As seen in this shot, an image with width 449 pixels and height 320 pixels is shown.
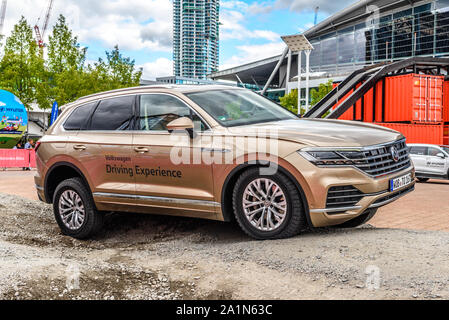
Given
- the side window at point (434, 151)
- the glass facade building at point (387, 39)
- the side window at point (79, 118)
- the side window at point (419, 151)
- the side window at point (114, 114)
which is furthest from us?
the glass facade building at point (387, 39)

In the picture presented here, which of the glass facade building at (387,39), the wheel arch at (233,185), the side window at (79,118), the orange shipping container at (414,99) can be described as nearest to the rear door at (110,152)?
the side window at (79,118)

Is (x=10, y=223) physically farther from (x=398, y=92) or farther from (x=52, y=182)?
(x=398, y=92)

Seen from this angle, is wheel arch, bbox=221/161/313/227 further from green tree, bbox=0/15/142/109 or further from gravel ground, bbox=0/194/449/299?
green tree, bbox=0/15/142/109

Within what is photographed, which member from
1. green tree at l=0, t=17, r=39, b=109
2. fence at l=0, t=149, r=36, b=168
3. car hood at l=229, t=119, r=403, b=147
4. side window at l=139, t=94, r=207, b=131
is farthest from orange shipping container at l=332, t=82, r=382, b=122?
green tree at l=0, t=17, r=39, b=109

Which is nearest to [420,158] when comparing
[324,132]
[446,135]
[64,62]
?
[446,135]

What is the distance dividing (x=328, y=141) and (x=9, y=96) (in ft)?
98.7

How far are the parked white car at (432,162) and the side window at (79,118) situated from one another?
13.1 m

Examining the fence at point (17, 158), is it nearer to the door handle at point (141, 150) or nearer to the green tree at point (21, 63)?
the green tree at point (21, 63)

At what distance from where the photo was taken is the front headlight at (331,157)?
174 inches

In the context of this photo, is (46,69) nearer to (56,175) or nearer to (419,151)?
(419,151)

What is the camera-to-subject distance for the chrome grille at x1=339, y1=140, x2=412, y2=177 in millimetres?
4477

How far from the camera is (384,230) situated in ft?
16.8
